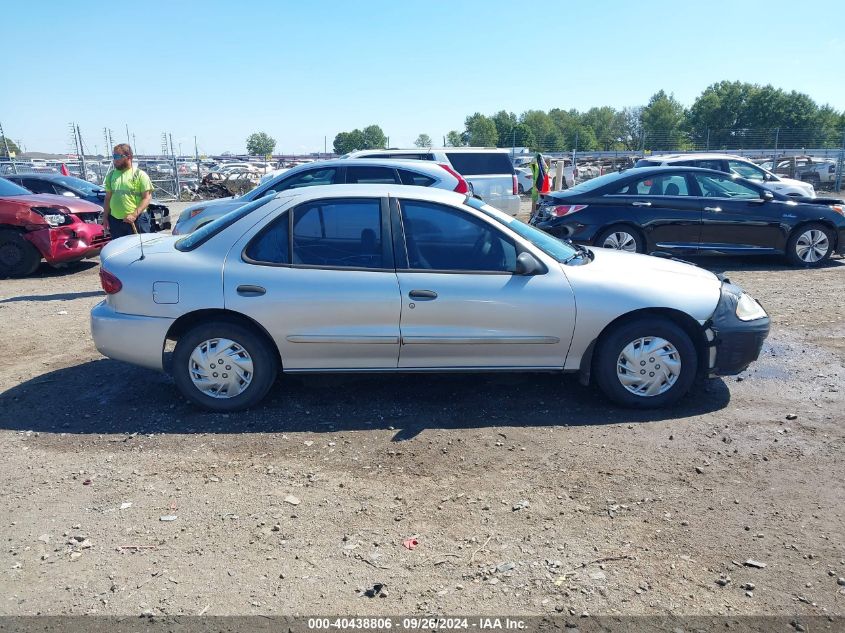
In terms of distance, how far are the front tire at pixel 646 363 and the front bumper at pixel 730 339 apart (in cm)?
16

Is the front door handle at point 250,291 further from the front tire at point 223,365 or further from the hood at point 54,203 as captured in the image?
the hood at point 54,203

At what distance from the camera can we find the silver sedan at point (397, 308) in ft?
15.9

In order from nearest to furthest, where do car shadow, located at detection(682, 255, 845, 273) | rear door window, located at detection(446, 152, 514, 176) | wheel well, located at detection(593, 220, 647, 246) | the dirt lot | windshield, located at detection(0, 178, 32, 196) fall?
the dirt lot → wheel well, located at detection(593, 220, 647, 246) → windshield, located at detection(0, 178, 32, 196) → car shadow, located at detection(682, 255, 845, 273) → rear door window, located at detection(446, 152, 514, 176)

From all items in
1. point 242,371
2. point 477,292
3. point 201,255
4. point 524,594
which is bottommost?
point 524,594

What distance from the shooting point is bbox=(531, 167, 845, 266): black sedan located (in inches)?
404

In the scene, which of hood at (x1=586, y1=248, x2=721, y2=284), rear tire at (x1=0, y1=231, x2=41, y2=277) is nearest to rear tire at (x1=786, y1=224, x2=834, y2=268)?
hood at (x1=586, y1=248, x2=721, y2=284)

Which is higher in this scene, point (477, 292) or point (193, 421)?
point (477, 292)

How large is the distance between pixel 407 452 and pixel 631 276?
206cm

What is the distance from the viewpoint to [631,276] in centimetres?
502

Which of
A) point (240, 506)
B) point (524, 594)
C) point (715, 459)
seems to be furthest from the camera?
point (715, 459)

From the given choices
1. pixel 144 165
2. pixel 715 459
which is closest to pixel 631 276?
pixel 715 459

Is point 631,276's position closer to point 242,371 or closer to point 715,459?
point 715,459

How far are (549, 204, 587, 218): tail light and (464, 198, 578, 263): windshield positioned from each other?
4.93m

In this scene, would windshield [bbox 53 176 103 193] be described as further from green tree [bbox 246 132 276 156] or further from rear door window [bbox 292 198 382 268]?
green tree [bbox 246 132 276 156]
